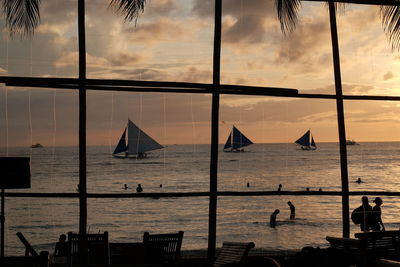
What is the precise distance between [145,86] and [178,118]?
47.2 feet

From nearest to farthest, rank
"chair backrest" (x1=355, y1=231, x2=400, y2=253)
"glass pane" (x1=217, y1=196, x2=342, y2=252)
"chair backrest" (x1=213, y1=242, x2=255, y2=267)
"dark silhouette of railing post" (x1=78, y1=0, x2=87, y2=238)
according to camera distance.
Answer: "chair backrest" (x1=213, y1=242, x2=255, y2=267) → "chair backrest" (x1=355, y1=231, x2=400, y2=253) → "dark silhouette of railing post" (x1=78, y1=0, x2=87, y2=238) → "glass pane" (x1=217, y1=196, x2=342, y2=252)

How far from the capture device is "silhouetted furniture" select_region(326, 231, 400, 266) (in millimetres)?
6660

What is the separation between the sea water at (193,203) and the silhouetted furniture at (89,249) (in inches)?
375

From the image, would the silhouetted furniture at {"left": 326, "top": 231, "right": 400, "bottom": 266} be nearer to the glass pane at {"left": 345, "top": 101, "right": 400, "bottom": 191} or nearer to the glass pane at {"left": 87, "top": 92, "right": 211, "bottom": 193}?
the glass pane at {"left": 87, "top": 92, "right": 211, "bottom": 193}

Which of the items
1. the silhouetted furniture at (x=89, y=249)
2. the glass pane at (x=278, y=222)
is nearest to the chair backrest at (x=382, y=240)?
the silhouetted furniture at (x=89, y=249)

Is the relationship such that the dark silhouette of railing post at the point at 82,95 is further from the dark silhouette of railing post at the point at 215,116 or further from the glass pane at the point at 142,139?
the glass pane at the point at 142,139

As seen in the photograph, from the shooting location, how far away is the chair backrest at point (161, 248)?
653 centimetres

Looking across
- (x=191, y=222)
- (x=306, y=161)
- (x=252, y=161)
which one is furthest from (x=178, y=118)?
(x=306, y=161)

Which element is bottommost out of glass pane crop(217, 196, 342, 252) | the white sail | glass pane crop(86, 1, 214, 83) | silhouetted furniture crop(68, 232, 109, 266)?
glass pane crop(217, 196, 342, 252)

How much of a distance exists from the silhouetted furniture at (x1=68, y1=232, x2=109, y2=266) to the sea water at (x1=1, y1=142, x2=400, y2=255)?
31.2 ft

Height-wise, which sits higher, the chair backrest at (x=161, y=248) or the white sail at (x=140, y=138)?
the white sail at (x=140, y=138)

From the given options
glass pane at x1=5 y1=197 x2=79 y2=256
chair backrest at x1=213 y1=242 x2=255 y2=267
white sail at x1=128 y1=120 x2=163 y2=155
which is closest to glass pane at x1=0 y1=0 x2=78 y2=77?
white sail at x1=128 y1=120 x2=163 y2=155

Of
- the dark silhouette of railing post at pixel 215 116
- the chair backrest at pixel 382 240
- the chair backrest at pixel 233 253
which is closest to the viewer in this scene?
the chair backrest at pixel 233 253

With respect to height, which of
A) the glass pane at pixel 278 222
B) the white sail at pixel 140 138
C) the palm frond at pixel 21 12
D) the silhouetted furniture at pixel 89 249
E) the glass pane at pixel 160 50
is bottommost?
the glass pane at pixel 278 222
